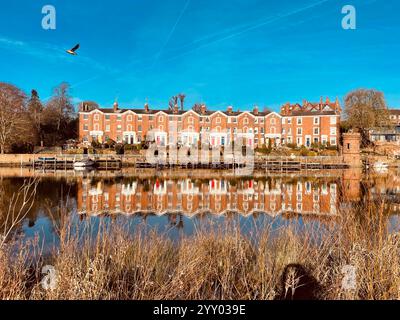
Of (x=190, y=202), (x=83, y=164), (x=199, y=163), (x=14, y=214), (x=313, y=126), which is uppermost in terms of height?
(x=313, y=126)

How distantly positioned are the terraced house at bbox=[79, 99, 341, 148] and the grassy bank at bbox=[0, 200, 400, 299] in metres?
53.2

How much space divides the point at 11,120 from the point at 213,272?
2129 inches

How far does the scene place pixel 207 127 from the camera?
204 ft

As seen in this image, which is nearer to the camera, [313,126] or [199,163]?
[199,163]

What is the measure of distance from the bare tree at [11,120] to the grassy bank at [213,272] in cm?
5095

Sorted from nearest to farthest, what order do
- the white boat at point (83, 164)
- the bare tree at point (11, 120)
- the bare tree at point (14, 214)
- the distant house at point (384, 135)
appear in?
the bare tree at point (14, 214) < the white boat at point (83, 164) < the bare tree at point (11, 120) < the distant house at point (384, 135)

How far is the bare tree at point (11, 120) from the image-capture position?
49.2m

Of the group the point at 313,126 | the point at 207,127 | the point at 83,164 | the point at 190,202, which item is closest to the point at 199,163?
the point at 207,127

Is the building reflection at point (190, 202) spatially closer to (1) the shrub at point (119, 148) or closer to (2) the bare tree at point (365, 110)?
(1) the shrub at point (119, 148)

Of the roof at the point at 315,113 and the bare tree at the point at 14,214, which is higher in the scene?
the roof at the point at 315,113

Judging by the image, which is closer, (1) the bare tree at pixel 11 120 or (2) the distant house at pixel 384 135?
(1) the bare tree at pixel 11 120
